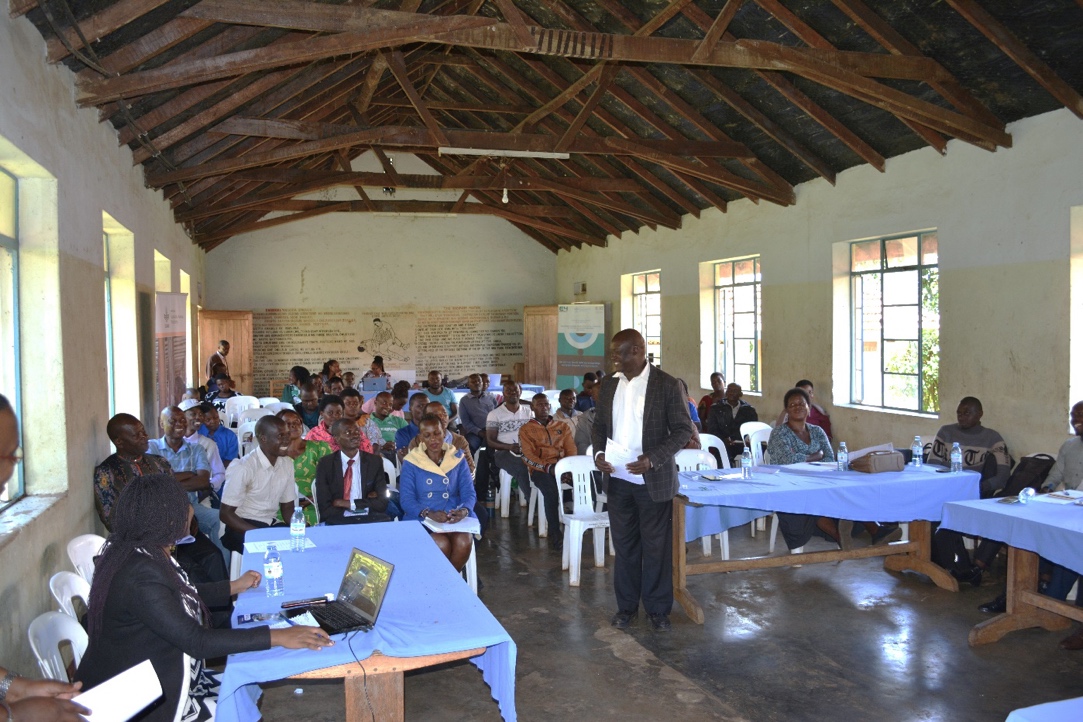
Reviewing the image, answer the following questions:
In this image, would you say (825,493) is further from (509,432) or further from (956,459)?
(509,432)

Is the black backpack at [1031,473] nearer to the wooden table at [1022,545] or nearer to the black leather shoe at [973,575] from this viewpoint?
the black leather shoe at [973,575]

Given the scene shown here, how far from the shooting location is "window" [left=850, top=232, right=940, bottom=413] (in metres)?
8.32

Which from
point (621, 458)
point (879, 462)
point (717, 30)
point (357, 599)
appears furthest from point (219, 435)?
point (717, 30)

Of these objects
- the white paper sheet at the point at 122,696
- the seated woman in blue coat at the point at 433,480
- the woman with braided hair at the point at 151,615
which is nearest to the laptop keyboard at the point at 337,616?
the woman with braided hair at the point at 151,615

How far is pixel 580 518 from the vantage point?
19.2 ft

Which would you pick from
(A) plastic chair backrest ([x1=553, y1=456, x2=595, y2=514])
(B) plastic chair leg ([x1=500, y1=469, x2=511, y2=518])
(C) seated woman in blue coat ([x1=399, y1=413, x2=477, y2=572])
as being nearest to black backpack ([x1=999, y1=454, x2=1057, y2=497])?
(A) plastic chair backrest ([x1=553, y1=456, x2=595, y2=514])

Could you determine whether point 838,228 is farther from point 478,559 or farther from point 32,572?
point 32,572

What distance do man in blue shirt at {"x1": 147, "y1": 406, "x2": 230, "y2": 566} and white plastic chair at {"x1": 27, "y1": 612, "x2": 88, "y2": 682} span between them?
2.53m

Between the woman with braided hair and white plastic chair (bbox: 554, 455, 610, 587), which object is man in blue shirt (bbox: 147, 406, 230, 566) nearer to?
white plastic chair (bbox: 554, 455, 610, 587)

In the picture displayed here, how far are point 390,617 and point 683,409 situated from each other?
92.4 inches

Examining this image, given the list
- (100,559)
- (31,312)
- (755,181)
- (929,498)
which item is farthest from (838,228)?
(100,559)

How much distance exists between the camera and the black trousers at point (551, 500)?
6.71 meters

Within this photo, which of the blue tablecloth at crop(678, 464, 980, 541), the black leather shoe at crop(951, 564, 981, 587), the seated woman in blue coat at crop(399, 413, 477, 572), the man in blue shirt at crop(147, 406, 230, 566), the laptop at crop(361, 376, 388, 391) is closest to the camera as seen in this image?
the blue tablecloth at crop(678, 464, 980, 541)

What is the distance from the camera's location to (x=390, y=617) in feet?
9.30
